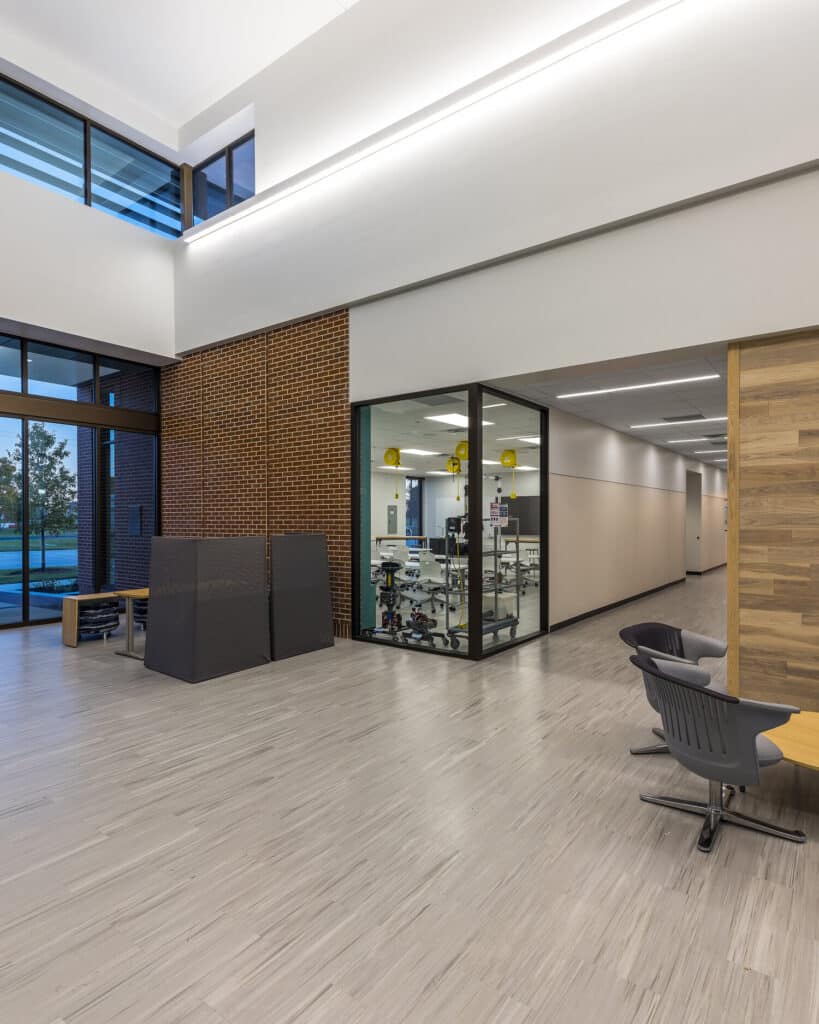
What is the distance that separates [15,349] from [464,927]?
8.77 metres

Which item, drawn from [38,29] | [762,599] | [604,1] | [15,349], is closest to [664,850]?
[762,599]

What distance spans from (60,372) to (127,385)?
101cm

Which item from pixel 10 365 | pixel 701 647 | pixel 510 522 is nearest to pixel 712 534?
pixel 510 522

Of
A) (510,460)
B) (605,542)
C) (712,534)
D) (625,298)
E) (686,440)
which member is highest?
(625,298)

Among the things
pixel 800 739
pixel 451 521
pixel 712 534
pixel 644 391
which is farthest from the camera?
pixel 712 534

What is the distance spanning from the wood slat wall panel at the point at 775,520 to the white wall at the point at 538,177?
35 centimetres

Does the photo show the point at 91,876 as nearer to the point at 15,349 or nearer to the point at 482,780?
the point at 482,780

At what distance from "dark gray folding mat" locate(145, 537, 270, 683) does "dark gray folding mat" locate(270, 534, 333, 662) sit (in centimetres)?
18

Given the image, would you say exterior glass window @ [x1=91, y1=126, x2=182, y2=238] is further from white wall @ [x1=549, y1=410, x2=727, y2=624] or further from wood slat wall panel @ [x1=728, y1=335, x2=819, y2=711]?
wood slat wall panel @ [x1=728, y1=335, x2=819, y2=711]

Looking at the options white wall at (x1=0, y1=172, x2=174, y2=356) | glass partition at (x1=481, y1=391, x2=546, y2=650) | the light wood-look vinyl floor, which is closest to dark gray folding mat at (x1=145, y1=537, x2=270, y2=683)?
the light wood-look vinyl floor

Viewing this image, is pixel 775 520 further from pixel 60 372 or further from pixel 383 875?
pixel 60 372

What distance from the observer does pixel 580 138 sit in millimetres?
4867

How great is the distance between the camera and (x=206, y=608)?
531 centimetres

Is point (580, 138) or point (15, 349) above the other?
point (580, 138)
